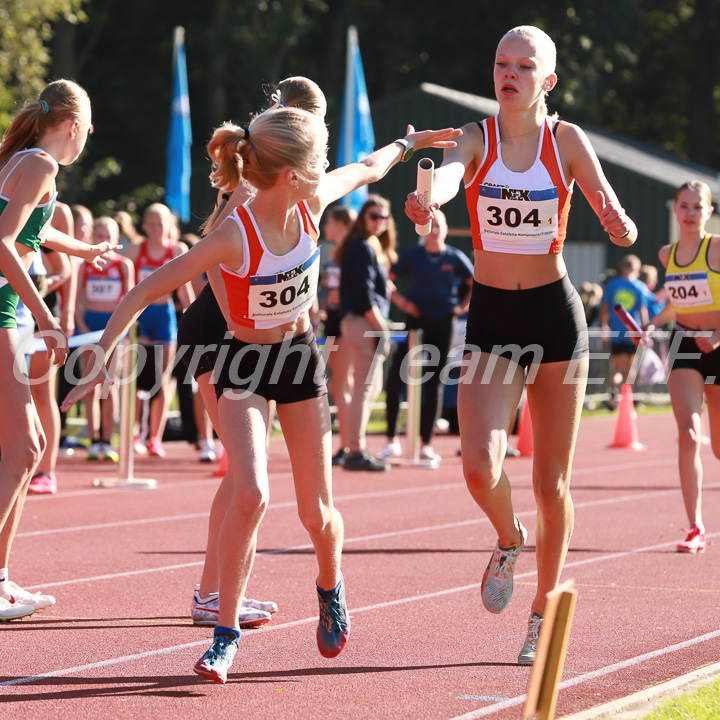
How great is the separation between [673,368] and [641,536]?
4.69ft

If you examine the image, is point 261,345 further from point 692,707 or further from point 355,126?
point 355,126

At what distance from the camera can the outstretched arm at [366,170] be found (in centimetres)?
499

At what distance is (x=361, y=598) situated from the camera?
665 cm

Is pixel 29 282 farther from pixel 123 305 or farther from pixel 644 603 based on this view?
pixel 644 603

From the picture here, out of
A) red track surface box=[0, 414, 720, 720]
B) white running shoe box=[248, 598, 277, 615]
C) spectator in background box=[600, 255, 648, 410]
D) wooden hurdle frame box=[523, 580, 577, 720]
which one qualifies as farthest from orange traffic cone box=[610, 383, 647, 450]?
wooden hurdle frame box=[523, 580, 577, 720]

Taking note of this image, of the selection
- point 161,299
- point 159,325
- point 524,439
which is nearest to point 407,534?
point 161,299

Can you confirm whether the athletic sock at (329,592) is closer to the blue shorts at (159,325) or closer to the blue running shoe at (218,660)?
the blue running shoe at (218,660)

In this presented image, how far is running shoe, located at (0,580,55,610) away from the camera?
6.07m

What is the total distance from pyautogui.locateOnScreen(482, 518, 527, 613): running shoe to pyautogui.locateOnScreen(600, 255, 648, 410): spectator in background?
14.2 m

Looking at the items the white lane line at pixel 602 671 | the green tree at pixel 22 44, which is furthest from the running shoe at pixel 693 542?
the green tree at pixel 22 44

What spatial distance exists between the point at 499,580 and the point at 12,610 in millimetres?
2268

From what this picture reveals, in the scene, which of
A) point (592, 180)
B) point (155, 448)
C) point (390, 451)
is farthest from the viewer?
point (155, 448)

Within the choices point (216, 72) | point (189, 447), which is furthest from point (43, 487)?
point (216, 72)

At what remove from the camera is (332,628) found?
5000 millimetres
